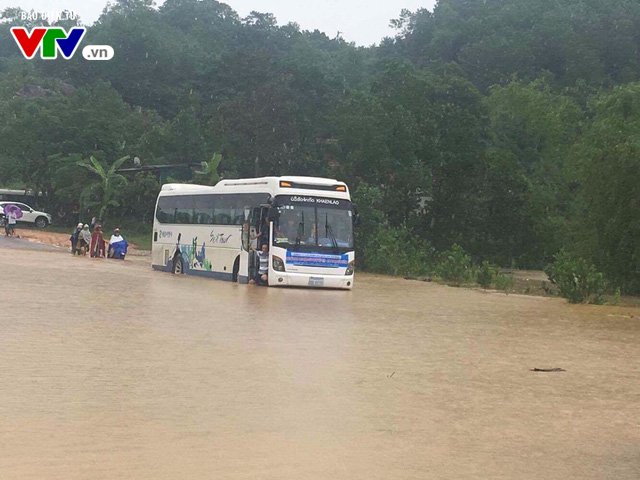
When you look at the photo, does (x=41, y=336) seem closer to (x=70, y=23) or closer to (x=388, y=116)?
(x=388, y=116)

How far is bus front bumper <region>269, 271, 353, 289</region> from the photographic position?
98.2 ft

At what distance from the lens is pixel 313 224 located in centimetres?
3045

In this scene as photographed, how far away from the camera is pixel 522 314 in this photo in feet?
82.1

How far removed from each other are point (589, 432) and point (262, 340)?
769 cm

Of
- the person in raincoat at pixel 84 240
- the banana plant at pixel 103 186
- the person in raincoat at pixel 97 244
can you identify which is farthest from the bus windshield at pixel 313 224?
the banana plant at pixel 103 186

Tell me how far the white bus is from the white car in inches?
1539

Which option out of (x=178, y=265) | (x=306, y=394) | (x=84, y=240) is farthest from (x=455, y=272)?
(x=306, y=394)

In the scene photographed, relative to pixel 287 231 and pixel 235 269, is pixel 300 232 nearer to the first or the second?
pixel 287 231

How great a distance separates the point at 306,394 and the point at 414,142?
165 feet

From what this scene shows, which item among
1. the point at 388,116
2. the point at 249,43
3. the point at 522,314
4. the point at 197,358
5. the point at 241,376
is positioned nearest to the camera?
the point at 241,376

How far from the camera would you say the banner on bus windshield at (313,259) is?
98.2 feet

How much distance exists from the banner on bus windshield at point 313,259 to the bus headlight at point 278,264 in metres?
0.23

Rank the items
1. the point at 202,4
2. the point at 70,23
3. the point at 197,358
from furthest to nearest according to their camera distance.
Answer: the point at 202,4
the point at 70,23
the point at 197,358

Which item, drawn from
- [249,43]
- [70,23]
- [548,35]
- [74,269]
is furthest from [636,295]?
[70,23]
